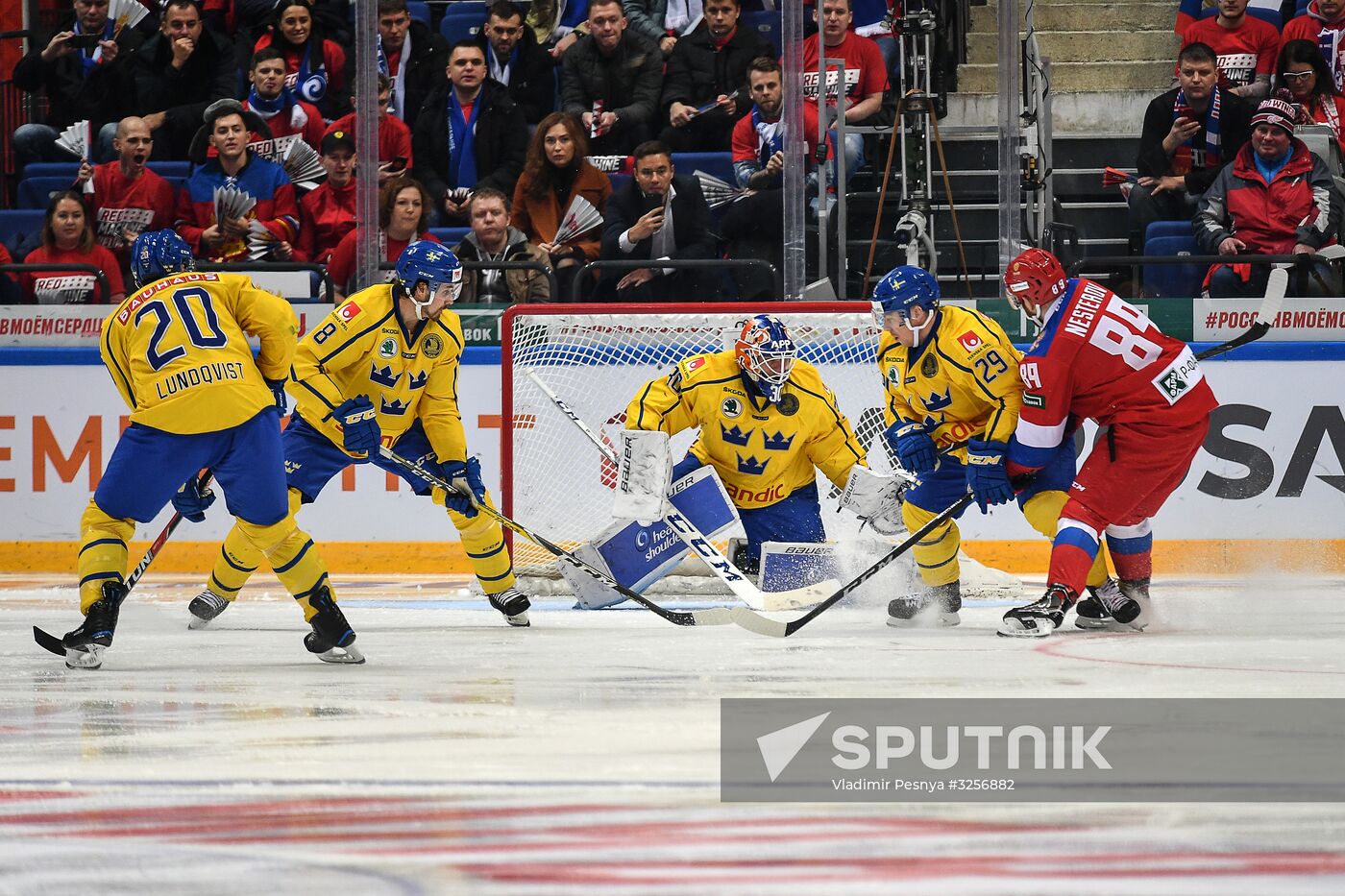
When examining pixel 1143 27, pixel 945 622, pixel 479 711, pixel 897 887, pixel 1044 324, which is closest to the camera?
pixel 897 887

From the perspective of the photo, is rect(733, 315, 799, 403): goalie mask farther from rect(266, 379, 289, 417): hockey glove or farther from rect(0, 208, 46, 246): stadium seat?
rect(0, 208, 46, 246): stadium seat

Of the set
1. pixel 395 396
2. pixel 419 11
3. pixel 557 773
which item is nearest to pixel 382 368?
pixel 395 396

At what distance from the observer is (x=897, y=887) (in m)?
2.12

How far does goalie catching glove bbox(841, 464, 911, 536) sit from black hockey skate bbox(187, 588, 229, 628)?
2124mm

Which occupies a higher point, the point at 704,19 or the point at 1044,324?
the point at 704,19

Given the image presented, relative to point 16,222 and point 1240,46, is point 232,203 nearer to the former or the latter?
point 16,222

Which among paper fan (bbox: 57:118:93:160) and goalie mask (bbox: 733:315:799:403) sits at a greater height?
paper fan (bbox: 57:118:93:160)

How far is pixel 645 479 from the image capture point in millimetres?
5469

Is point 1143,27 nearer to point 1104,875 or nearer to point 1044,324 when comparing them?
point 1044,324

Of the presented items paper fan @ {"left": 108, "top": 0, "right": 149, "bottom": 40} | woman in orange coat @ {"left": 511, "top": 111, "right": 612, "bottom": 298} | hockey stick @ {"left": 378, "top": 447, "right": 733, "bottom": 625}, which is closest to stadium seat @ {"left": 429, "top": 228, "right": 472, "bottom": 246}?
woman in orange coat @ {"left": 511, "top": 111, "right": 612, "bottom": 298}

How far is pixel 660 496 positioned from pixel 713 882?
331 centimetres

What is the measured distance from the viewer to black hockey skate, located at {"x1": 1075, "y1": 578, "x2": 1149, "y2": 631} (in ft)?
17.0

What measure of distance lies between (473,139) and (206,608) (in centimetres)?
277

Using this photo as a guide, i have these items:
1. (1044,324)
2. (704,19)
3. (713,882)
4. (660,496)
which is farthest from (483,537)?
(713,882)
